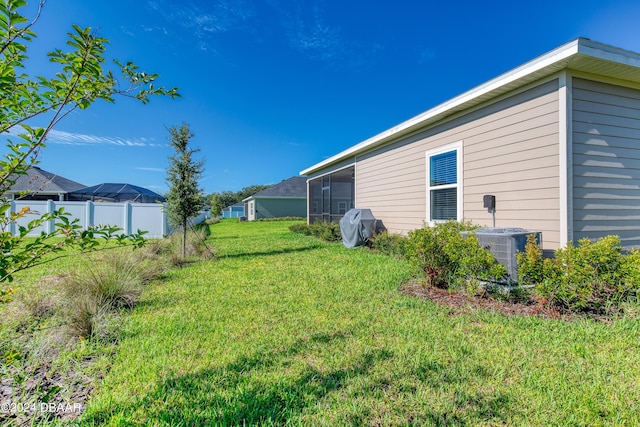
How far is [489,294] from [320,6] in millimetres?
9587

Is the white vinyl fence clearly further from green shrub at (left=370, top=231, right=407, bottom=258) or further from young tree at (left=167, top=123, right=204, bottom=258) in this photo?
green shrub at (left=370, top=231, right=407, bottom=258)

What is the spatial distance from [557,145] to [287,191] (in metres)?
24.8

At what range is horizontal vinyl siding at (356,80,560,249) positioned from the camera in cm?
412

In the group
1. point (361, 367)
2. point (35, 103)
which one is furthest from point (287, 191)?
point (35, 103)

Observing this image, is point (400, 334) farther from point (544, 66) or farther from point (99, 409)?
point (544, 66)

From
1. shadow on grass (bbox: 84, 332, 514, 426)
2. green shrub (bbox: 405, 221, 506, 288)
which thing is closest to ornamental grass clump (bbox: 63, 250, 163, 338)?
shadow on grass (bbox: 84, 332, 514, 426)

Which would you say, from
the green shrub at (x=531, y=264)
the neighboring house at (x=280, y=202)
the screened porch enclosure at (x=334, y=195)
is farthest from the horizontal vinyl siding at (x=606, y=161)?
the neighboring house at (x=280, y=202)

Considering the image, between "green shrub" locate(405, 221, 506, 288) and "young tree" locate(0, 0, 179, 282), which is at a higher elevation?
"young tree" locate(0, 0, 179, 282)

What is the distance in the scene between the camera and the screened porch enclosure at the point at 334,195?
42.0 ft

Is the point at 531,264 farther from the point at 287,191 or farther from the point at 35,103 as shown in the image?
the point at 287,191

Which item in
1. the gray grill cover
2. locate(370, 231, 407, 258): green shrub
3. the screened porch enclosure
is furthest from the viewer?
the screened porch enclosure

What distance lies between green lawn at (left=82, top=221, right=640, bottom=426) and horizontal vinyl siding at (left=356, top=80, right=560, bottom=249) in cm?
196

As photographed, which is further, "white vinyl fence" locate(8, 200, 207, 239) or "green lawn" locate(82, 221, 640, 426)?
"white vinyl fence" locate(8, 200, 207, 239)

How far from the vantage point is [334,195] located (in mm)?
13570
